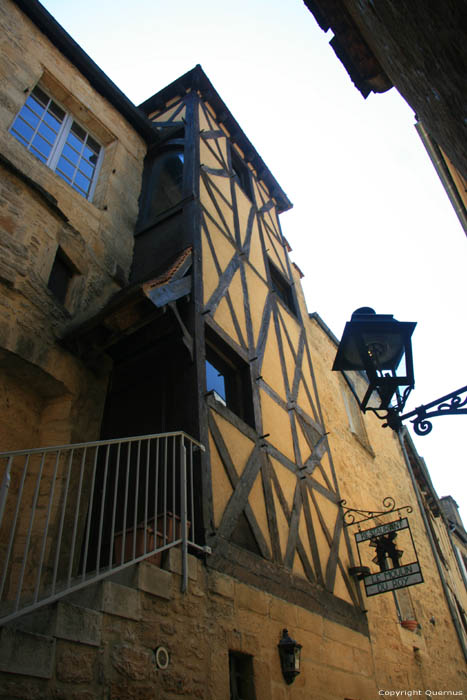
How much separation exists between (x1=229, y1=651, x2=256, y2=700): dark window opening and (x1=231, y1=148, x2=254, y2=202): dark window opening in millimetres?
7432

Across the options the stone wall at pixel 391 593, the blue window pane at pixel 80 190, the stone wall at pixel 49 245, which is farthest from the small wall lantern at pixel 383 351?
the blue window pane at pixel 80 190

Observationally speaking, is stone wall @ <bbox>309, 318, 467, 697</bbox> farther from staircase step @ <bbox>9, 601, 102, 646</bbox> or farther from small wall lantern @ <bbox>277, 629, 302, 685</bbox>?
staircase step @ <bbox>9, 601, 102, 646</bbox>

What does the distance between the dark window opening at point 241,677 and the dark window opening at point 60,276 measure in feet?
11.4

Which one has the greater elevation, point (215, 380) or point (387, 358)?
point (215, 380)

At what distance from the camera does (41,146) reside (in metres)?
5.70

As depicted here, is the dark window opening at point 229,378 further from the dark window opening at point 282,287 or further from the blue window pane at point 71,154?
the blue window pane at point 71,154

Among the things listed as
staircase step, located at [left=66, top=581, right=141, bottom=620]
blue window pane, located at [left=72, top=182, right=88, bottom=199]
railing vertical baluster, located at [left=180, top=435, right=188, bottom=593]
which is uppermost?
blue window pane, located at [left=72, top=182, right=88, bottom=199]

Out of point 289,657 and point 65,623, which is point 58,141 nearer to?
point 65,623

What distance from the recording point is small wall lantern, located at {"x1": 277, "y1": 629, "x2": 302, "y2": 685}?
11.7 feet

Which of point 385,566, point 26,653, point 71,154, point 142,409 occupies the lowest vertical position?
point 26,653

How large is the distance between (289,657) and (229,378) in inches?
111

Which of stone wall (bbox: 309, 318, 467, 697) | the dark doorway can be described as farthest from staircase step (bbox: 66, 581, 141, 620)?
stone wall (bbox: 309, 318, 467, 697)

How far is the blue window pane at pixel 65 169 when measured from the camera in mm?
5858

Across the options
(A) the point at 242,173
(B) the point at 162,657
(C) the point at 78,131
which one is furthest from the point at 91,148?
(B) the point at 162,657
